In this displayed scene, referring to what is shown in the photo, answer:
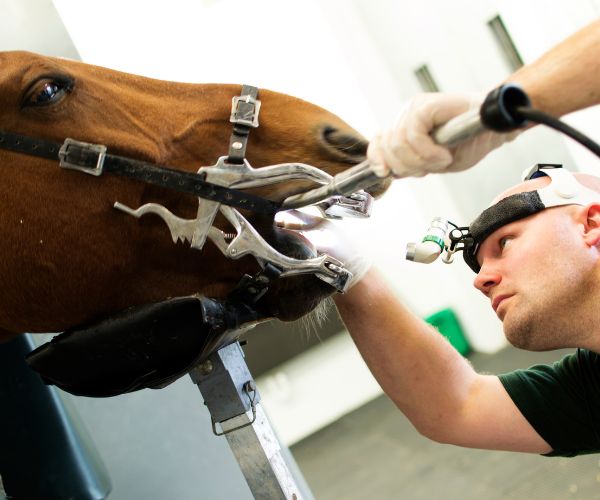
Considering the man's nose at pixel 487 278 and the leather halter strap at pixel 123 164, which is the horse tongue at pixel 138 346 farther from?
the man's nose at pixel 487 278

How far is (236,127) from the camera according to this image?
35.1 inches

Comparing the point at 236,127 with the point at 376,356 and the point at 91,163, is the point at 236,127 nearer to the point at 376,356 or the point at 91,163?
the point at 91,163

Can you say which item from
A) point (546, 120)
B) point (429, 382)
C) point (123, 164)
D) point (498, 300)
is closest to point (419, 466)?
point (429, 382)

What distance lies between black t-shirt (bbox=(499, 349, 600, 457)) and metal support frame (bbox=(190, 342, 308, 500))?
595mm

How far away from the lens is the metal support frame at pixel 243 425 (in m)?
0.91

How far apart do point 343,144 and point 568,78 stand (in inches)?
12.6

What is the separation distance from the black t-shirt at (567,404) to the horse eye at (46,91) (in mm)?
1043

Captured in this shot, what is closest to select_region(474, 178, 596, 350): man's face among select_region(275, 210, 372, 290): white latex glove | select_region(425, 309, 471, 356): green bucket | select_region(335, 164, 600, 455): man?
select_region(335, 164, 600, 455): man

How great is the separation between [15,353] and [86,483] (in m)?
0.30

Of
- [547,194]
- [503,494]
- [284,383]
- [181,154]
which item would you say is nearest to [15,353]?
[181,154]

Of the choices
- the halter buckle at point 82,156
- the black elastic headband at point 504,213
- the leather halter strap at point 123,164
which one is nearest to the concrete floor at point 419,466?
the black elastic headband at point 504,213

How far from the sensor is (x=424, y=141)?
66 centimetres

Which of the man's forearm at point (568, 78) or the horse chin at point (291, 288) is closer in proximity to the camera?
the man's forearm at point (568, 78)

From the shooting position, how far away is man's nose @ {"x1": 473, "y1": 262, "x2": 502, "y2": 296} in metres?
1.18
